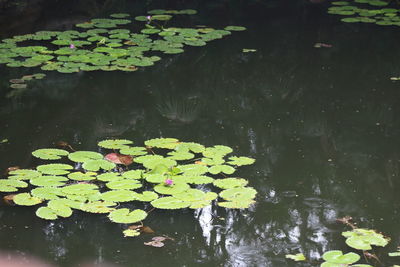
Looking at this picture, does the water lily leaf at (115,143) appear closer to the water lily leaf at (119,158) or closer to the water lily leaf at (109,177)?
the water lily leaf at (119,158)

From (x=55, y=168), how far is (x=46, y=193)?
11.9 inches

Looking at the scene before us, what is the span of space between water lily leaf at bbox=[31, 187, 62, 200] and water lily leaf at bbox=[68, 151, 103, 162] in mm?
368

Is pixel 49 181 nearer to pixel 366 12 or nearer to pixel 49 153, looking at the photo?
pixel 49 153

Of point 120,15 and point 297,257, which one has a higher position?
point 120,15

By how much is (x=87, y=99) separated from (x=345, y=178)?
1991 millimetres

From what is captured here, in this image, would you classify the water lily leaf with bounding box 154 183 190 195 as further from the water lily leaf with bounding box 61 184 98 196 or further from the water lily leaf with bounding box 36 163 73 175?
the water lily leaf with bounding box 36 163 73 175

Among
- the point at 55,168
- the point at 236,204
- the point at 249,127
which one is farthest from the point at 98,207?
the point at 249,127

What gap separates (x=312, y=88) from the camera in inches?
186

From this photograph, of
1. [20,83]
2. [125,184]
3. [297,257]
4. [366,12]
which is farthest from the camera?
[366,12]

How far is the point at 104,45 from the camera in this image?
5.52m

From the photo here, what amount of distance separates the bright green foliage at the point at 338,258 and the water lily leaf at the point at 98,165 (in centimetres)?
122

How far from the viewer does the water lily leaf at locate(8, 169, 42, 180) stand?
3125 millimetres

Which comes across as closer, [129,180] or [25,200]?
[25,200]

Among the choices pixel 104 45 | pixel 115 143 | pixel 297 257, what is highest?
pixel 104 45
